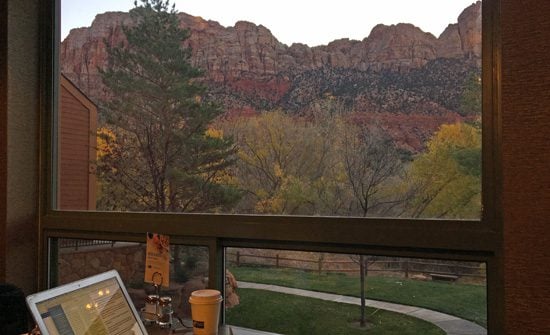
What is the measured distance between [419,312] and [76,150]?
5.50ft

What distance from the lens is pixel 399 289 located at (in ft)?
5.30

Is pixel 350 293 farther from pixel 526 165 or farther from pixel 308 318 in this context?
pixel 526 165

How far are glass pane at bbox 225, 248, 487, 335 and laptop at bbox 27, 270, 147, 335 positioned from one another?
1.56 ft

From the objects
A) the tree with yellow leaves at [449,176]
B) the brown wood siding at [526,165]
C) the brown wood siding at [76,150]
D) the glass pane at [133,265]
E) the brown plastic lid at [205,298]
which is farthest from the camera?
the brown wood siding at [76,150]

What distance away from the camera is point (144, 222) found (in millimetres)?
2062

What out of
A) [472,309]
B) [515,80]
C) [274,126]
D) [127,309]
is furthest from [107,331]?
[515,80]

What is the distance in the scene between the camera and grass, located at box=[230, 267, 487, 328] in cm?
150

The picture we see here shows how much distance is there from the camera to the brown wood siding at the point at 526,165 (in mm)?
1255

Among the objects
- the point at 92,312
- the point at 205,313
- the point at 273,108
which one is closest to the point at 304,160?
the point at 273,108

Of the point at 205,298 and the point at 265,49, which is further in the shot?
the point at 265,49

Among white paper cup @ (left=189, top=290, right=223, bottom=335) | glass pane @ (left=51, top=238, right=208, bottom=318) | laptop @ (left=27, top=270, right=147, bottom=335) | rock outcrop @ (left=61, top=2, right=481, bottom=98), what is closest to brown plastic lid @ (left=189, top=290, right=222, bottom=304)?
white paper cup @ (left=189, top=290, right=223, bottom=335)

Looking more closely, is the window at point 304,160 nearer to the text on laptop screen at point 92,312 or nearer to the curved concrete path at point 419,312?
the curved concrete path at point 419,312

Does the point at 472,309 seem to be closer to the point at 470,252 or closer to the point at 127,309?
the point at 470,252

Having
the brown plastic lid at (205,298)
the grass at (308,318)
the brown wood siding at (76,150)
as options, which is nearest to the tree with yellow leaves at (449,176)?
the grass at (308,318)
